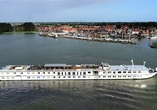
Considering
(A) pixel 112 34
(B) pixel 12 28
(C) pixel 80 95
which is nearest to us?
(C) pixel 80 95

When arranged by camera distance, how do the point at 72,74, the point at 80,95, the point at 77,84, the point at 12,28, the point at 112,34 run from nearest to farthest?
the point at 80,95 < the point at 77,84 < the point at 72,74 < the point at 112,34 < the point at 12,28

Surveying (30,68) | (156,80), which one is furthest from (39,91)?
(156,80)

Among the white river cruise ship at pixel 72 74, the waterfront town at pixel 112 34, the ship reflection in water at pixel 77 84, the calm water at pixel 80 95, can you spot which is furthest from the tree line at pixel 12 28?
the calm water at pixel 80 95

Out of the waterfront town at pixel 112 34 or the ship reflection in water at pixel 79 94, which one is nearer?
the ship reflection in water at pixel 79 94

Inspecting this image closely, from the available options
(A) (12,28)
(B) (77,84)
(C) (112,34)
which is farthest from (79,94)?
(A) (12,28)

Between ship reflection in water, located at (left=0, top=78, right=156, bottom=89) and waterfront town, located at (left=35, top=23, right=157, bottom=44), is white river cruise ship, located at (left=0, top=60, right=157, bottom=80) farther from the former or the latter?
waterfront town, located at (left=35, top=23, right=157, bottom=44)

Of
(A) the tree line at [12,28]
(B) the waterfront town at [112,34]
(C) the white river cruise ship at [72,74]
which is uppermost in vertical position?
(A) the tree line at [12,28]

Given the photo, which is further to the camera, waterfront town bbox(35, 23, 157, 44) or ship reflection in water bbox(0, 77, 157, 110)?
waterfront town bbox(35, 23, 157, 44)

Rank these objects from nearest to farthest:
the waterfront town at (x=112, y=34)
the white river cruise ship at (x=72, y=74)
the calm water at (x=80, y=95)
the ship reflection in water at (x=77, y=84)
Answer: the calm water at (x=80, y=95), the ship reflection in water at (x=77, y=84), the white river cruise ship at (x=72, y=74), the waterfront town at (x=112, y=34)

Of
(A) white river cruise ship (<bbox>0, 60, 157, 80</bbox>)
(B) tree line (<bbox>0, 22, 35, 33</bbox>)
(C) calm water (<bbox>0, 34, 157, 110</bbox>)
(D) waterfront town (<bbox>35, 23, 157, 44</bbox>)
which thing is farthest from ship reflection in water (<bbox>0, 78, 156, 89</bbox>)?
(B) tree line (<bbox>0, 22, 35, 33</bbox>)

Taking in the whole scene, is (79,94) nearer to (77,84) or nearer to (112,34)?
(77,84)

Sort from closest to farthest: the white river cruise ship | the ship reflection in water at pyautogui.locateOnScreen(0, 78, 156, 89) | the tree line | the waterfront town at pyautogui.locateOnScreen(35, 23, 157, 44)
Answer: the ship reflection in water at pyautogui.locateOnScreen(0, 78, 156, 89) < the white river cruise ship < the waterfront town at pyautogui.locateOnScreen(35, 23, 157, 44) < the tree line

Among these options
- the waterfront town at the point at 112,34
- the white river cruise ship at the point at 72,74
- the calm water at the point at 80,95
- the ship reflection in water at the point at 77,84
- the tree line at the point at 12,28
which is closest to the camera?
the calm water at the point at 80,95

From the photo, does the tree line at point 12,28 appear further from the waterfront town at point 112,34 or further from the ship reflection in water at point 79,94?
the ship reflection in water at point 79,94
